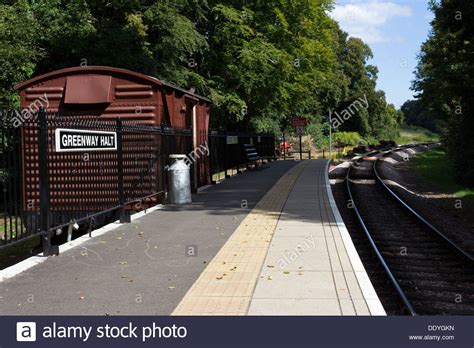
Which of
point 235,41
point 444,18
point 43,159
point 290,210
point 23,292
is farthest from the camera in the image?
point 235,41

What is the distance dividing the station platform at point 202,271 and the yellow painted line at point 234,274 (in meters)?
0.01

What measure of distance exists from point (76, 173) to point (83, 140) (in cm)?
131

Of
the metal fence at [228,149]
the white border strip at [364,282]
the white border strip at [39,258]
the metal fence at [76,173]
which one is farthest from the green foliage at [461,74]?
the white border strip at [39,258]

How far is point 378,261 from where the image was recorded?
9344mm

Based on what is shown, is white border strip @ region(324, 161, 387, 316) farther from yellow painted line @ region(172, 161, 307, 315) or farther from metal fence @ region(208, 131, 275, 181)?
metal fence @ region(208, 131, 275, 181)

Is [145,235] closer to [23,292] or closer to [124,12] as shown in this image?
[23,292]

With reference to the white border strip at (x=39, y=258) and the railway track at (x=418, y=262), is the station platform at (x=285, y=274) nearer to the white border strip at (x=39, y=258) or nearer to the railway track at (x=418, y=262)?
the railway track at (x=418, y=262)

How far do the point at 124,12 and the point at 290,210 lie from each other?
65.6 feet

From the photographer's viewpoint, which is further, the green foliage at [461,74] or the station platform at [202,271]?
the green foliage at [461,74]

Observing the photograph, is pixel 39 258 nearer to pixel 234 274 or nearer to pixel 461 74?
pixel 234 274

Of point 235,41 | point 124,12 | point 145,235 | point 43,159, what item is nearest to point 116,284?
point 43,159

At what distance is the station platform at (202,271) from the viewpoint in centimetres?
538

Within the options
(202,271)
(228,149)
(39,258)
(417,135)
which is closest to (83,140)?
(39,258)

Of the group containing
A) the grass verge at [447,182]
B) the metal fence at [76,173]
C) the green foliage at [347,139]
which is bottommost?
the grass verge at [447,182]
